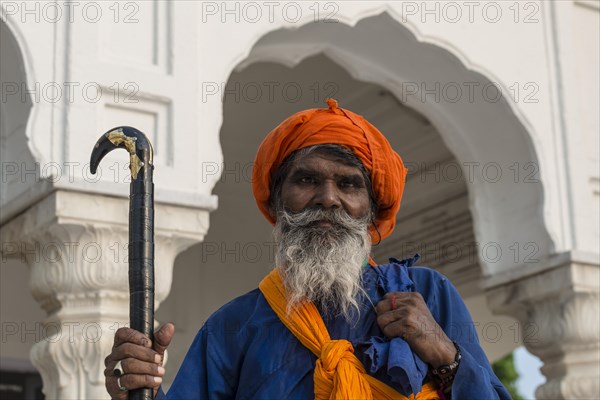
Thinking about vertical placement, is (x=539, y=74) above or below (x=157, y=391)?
above

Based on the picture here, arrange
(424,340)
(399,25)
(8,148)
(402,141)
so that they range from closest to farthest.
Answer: (424,340) < (8,148) < (399,25) < (402,141)

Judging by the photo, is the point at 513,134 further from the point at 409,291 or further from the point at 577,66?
the point at 409,291

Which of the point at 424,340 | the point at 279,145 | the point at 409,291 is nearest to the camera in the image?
the point at 424,340

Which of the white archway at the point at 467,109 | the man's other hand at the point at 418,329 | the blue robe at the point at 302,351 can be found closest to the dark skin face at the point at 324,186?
the blue robe at the point at 302,351

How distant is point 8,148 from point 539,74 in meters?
2.81

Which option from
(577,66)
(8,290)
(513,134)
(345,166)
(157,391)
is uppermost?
(577,66)

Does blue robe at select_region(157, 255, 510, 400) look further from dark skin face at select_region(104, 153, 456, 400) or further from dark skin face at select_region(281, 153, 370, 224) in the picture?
dark skin face at select_region(281, 153, 370, 224)

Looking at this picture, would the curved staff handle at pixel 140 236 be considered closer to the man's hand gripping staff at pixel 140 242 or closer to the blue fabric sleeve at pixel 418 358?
the man's hand gripping staff at pixel 140 242

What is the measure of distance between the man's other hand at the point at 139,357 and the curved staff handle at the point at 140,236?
0.9 inches

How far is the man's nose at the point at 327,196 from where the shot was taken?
2.47 m

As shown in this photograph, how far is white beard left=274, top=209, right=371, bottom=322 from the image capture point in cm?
246

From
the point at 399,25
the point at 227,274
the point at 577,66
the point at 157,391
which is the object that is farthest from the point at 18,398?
the point at 157,391

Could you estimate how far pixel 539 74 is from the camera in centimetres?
587

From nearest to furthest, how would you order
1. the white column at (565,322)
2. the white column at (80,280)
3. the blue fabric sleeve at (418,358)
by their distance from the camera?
the blue fabric sleeve at (418,358), the white column at (80,280), the white column at (565,322)
